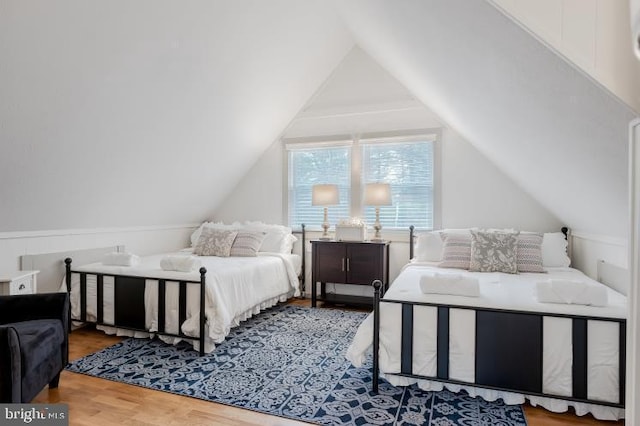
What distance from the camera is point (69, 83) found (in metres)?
2.32

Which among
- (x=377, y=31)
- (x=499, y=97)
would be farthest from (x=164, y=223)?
(x=499, y=97)

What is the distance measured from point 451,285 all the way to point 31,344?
2.39 m

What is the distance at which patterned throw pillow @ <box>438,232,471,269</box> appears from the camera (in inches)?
131

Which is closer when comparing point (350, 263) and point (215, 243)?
point (350, 263)

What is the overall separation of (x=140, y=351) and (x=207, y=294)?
70 centimetres

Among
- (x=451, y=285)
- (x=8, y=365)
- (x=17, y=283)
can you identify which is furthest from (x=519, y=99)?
(x=17, y=283)

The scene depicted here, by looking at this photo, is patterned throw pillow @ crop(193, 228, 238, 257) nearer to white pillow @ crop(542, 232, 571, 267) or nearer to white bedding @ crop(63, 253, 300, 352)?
white bedding @ crop(63, 253, 300, 352)

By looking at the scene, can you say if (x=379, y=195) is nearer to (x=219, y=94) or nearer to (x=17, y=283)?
(x=219, y=94)

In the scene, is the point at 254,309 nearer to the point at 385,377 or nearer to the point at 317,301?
the point at 317,301

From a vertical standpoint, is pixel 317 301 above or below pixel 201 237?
below

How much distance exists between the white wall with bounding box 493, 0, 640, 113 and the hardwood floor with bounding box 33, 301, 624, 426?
70.0 inches

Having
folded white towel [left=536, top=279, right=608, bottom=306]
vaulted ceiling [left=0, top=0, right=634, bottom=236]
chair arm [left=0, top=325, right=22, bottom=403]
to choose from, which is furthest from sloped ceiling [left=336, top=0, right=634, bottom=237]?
chair arm [left=0, top=325, right=22, bottom=403]

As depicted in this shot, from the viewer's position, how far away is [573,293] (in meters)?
2.06

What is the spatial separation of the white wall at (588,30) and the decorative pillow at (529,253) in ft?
7.37
